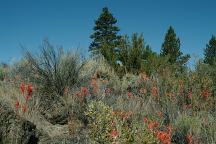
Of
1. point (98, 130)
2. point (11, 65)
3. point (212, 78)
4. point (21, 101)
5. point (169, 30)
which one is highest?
point (169, 30)

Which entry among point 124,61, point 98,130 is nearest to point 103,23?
point 124,61

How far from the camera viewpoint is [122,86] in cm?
1308

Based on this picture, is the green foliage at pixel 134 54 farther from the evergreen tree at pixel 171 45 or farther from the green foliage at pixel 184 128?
the evergreen tree at pixel 171 45

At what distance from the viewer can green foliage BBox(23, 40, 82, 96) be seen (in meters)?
11.3

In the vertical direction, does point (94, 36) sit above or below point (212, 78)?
above

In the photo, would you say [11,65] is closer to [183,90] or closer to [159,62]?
[159,62]

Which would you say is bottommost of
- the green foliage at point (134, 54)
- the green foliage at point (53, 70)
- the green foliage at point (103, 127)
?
the green foliage at point (103, 127)

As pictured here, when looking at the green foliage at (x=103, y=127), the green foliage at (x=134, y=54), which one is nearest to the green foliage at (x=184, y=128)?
the green foliage at (x=103, y=127)

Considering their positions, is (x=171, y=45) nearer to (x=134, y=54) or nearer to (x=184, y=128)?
(x=134, y=54)

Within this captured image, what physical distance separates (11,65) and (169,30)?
93.1ft

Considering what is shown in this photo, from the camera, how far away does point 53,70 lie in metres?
11.8

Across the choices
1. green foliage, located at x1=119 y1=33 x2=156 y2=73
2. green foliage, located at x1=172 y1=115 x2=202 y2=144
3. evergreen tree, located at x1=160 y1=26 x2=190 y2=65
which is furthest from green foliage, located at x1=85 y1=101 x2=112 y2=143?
evergreen tree, located at x1=160 y1=26 x2=190 y2=65

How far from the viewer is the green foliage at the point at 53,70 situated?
11258mm

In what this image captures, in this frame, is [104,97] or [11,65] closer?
[104,97]
